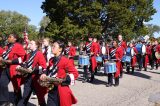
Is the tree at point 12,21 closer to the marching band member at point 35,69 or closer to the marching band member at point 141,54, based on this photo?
the marching band member at point 141,54

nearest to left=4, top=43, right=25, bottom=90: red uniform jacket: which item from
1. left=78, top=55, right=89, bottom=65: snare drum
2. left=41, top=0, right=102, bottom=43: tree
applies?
left=78, top=55, right=89, bottom=65: snare drum

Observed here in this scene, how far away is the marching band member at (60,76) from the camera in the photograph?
6523 millimetres

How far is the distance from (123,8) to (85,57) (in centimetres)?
2694

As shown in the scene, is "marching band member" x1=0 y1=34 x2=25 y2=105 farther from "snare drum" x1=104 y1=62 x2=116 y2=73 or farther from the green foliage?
the green foliage

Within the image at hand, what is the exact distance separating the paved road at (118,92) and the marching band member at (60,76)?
135 inches

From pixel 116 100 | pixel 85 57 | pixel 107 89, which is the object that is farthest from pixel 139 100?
pixel 85 57

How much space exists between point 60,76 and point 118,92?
605 cm

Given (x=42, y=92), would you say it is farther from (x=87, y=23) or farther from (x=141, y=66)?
(x=87, y=23)

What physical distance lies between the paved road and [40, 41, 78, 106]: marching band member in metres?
3.43

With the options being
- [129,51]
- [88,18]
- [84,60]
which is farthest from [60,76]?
[88,18]

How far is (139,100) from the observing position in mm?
10953

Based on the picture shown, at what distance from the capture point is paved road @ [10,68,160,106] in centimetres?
1048

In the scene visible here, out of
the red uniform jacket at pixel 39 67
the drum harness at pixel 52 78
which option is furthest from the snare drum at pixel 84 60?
the drum harness at pixel 52 78

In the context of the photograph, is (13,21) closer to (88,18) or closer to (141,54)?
(88,18)
